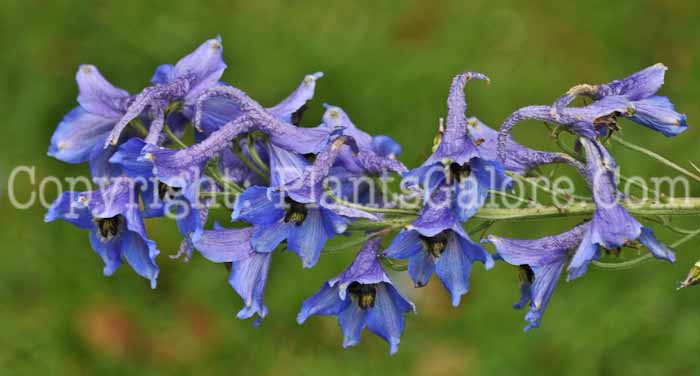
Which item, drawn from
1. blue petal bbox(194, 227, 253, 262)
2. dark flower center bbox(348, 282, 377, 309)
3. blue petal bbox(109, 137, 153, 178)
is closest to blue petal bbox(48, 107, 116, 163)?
blue petal bbox(109, 137, 153, 178)

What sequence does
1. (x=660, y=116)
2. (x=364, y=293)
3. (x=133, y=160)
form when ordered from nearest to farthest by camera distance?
(x=133, y=160), (x=660, y=116), (x=364, y=293)

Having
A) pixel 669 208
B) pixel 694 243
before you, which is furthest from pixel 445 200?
pixel 694 243

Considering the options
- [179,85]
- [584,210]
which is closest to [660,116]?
[584,210]

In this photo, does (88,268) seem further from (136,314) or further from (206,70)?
(206,70)

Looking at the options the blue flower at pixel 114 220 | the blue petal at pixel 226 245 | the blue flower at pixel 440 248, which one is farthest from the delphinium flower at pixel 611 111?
the blue flower at pixel 114 220

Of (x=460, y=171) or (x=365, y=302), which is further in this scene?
(x=365, y=302)

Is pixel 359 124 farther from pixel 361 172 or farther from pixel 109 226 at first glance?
pixel 109 226

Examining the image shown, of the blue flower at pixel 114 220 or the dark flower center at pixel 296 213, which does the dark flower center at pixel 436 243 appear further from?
the blue flower at pixel 114 220

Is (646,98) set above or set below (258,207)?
above
